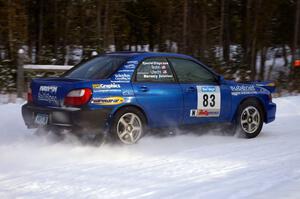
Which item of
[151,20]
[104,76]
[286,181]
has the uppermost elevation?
[151,20]

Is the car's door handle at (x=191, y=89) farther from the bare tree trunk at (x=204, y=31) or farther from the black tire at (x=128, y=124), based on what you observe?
the bare tree trunk at (x=204, y=31)

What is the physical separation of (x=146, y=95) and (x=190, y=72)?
1014 mm

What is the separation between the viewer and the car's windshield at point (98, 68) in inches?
277

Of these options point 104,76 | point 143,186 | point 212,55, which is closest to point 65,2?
point 212,55

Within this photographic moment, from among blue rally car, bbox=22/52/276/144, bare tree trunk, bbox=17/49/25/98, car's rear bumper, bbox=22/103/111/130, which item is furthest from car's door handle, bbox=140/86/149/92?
bare tree trunk, bbox=17/49/25/98

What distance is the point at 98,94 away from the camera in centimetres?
667

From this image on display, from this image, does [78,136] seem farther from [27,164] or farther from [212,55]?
[212,55]

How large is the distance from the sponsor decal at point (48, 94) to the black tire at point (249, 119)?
3.00 meters

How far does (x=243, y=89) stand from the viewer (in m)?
8.20

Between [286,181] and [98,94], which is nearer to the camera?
[286,181]

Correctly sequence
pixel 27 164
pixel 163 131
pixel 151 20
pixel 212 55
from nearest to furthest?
pixel 27 164
pixel 163 131
pixel 212 55
pixel 151 20

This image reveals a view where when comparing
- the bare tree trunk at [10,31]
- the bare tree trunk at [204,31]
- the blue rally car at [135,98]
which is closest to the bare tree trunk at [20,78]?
the bare tree trunk at [10,31]

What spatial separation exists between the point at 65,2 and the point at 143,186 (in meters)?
13.0

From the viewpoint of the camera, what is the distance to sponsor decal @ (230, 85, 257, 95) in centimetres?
806
